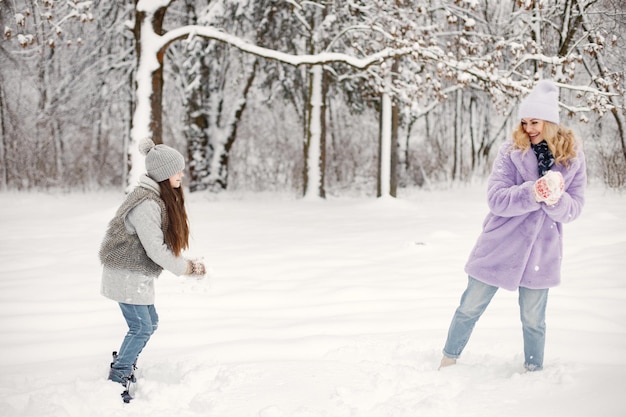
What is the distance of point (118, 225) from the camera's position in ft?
10.7

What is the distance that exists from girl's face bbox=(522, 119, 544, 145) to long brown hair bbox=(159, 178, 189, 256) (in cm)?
223

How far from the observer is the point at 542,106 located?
3.15m

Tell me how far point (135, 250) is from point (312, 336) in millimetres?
1638

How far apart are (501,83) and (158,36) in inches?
282

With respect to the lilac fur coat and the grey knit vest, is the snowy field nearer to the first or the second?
the lilac fur coat

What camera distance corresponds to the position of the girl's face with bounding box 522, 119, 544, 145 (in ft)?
10.5

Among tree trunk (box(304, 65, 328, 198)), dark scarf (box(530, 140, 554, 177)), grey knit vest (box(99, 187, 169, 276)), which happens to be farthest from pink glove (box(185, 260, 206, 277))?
tree trunk (box(304, 65, 328, 198))

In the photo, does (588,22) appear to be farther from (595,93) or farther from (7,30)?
(7,30)

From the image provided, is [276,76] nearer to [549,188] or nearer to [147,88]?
[147,88]

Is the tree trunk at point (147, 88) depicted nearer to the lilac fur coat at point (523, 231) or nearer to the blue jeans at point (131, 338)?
the blue jeans at point (131, 338)

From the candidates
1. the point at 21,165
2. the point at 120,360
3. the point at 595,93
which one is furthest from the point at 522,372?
the point at 21,165

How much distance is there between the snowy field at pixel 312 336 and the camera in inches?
122

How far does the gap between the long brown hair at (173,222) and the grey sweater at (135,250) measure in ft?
0.21

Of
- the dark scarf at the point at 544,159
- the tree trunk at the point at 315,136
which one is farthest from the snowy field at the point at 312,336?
the tree trunk at the point at 315,136
